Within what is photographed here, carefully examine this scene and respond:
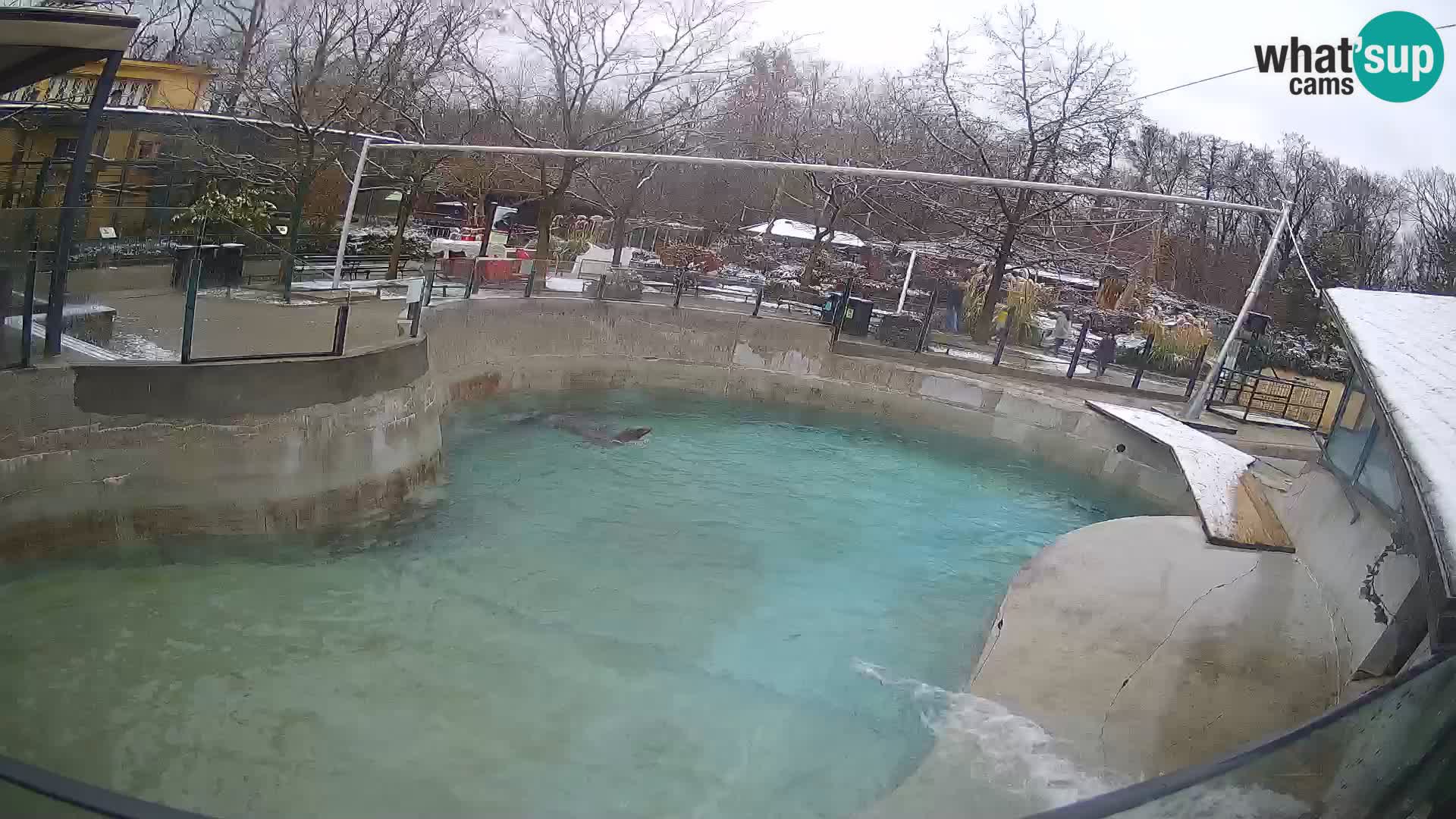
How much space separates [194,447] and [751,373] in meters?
11.1

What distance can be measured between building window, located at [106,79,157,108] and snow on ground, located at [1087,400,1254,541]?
18027 mm

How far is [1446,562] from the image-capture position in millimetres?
3137

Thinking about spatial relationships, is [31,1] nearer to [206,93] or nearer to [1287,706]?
[1287,706]

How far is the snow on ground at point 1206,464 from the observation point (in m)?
8.88

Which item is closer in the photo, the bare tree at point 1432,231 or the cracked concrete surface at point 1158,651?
the cracked concrete surface at point 1158,651

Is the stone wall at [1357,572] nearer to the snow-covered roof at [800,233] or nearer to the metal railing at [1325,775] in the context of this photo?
the metal railing at [1325,775]

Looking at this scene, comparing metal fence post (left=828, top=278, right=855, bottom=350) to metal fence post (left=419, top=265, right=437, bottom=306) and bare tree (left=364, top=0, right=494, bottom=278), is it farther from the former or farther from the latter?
bare tree (left=364, top=0, right=494, bottom=278)

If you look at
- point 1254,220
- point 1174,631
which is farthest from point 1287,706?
point 1254,220

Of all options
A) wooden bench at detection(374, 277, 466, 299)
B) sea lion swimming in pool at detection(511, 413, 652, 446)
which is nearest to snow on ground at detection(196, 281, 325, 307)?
wooden bench at detection(374, 277, 466, 299)

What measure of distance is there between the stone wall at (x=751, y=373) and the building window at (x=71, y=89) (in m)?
6.14

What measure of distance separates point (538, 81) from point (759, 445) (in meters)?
12.9

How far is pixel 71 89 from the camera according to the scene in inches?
583

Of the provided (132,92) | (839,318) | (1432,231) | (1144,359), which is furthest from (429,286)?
(1432,231)

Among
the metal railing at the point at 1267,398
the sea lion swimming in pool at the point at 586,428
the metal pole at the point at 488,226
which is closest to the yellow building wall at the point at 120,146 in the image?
the metal pole at the point at 488,226
